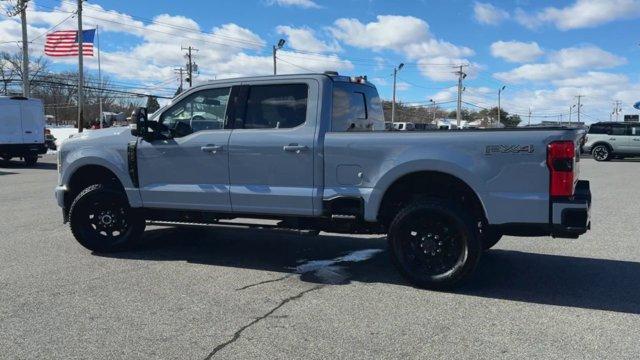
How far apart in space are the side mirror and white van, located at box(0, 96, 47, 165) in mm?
17502

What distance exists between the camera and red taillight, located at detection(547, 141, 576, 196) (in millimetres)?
4809

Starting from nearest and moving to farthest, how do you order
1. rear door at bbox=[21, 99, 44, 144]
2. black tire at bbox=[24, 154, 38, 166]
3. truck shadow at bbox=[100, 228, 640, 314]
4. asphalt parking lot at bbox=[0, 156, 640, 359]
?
1. asphalt parking lot at bbox=[0, 156, 640, 359]
2. truck shadow at bbox=[100, 228, 640, 314]
3. rear door at bbox=[21, 99, 44, 144]
4. black tire at bbox=[24, 154, 38, 166]

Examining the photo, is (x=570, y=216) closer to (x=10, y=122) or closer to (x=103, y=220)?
(x=103, y=220)

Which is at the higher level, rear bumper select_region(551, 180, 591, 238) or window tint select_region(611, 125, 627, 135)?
window tint select_region(611, 125, 627, 135)

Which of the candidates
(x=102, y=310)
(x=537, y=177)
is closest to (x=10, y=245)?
(x=102, y=310)

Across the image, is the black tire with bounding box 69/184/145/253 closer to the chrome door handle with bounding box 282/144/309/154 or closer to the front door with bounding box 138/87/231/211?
the front door with bounding box 138/87/231/211

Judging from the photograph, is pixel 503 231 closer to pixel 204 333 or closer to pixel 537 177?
pixel 537 177

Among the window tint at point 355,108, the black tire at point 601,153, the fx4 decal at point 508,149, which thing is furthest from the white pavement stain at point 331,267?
the black tire at point 601,153

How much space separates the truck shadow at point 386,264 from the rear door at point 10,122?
627 inches

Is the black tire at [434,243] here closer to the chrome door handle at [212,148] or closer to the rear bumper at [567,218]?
the rear bumper at [567,218]

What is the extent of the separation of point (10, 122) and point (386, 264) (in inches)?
769

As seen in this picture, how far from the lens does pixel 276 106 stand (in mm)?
6117

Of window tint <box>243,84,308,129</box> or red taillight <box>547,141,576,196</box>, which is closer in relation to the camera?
red taillight <box>547,141,576,196</box>

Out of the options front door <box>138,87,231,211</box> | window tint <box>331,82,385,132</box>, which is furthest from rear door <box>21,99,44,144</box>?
window tint <box>331,82,385,132</box>
